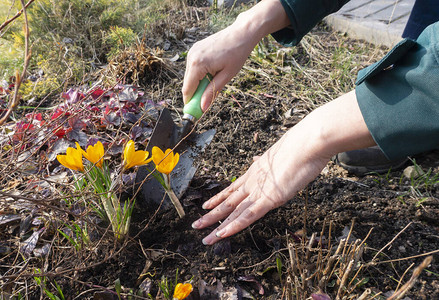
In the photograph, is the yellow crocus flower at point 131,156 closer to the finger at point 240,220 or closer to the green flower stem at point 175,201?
the green flower stem at point 175,201

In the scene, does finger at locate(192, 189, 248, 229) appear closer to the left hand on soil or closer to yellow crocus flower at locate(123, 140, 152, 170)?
the left hand on soil

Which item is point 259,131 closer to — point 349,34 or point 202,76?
point 202,76

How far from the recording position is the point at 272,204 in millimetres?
1425

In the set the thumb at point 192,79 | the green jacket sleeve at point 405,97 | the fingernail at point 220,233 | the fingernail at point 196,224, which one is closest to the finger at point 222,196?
the fingernail at point 196,224

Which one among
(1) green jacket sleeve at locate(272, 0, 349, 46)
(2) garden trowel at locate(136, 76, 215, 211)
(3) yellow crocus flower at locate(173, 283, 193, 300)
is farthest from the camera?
(1) green jacket sleeve at locate(272, 0, 349, 46)

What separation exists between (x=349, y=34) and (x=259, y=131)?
82.3 inches

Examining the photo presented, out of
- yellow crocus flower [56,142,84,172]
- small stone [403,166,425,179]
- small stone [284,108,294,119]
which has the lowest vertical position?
small stone [403,166,425,179]

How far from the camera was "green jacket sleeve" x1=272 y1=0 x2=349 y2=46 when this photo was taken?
1.78m

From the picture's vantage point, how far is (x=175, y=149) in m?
1.72

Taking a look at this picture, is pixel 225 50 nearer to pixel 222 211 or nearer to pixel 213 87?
pixel 213 87

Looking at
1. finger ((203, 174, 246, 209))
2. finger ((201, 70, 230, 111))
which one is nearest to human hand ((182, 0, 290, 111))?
finger ((201, 70, 230, 111))

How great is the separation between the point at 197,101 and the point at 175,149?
0.26 m

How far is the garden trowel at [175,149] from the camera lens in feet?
5.35

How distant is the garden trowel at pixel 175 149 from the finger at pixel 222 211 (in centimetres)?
20
